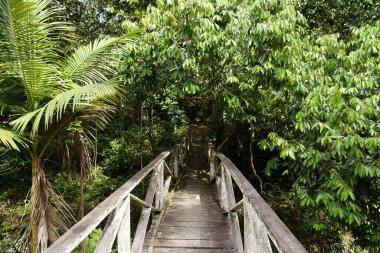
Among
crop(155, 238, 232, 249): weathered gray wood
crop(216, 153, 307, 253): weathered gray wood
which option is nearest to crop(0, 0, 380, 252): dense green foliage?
crop(155, 238, 232, 249): weathered gray wood

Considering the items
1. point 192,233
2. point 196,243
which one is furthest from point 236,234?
Result: point 192,233

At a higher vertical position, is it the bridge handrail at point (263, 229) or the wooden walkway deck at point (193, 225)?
the bridge handrail at point (263, 229)

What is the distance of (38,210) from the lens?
3.07 m

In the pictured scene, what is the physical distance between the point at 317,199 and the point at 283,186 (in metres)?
5.97

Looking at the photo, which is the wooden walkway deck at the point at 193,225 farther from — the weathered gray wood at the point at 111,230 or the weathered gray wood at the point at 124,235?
the weathered gray wood at the point at 111,230

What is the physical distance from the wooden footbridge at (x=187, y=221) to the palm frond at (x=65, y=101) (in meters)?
0.95

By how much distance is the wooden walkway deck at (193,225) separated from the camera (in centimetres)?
336

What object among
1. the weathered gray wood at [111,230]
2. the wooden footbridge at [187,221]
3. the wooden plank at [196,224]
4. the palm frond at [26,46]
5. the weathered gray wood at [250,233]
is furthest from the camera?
the wooden plank at [196,224]

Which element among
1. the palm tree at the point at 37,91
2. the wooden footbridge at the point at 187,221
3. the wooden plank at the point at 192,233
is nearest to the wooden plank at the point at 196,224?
the wooden footbridge at the point at 187,221

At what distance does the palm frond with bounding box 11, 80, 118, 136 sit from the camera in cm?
278

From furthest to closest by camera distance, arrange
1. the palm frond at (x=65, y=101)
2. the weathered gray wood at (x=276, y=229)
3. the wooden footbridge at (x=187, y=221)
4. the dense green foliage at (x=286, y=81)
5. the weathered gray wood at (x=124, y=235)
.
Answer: the dense green foliage at (x=286, y=81) < the palm frond at (x=65, y=101) < the weathered gray wood at (x=124, y=235) < the wooden footbridge at (x=187, y=221) < the weathered gray wood at (x=276, y=229)

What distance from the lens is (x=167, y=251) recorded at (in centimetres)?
327

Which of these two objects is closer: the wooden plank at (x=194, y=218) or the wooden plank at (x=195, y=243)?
the wooden plank at (x=195, y=243)

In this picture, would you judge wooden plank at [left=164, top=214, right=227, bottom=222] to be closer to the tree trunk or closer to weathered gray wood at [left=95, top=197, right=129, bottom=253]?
the tree trunk
